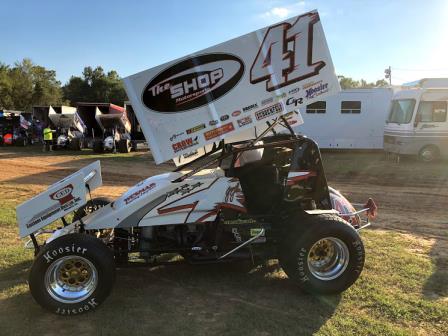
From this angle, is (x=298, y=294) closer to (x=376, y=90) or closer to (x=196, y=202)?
(x=196, y=202)

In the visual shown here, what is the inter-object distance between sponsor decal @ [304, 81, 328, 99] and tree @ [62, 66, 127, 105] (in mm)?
68753

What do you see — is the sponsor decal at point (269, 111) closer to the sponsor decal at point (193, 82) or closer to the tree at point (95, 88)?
the sponsor decal at point (193, 82)

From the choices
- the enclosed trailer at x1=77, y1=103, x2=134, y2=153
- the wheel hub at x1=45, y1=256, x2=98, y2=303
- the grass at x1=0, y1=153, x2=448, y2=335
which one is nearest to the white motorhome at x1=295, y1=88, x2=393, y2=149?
the enclosed trailer at x1=77, y1=103, x2=134, y2=153

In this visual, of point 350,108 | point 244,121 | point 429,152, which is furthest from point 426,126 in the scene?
point 244,121

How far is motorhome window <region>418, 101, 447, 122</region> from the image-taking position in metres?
16.4

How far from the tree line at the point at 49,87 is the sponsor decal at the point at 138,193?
2037 inches

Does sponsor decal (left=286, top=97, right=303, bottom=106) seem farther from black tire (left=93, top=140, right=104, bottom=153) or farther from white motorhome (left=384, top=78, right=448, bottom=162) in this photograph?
black tire (left=93, top=140, right=104, bottom=153)

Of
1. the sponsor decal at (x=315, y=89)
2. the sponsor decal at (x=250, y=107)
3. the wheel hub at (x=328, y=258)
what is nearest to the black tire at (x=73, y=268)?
the sponsor decal at (x=250, y=107)

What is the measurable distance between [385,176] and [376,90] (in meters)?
7.55

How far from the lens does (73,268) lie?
429 centimetres

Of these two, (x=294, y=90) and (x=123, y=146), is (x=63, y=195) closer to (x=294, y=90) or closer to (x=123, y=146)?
(x=294, y=90)

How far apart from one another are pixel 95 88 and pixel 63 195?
7356 centimetres

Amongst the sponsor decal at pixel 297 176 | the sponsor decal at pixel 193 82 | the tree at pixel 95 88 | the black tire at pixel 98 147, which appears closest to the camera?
the sponsor decal at pixel 193 82

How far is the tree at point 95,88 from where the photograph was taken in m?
72.4
